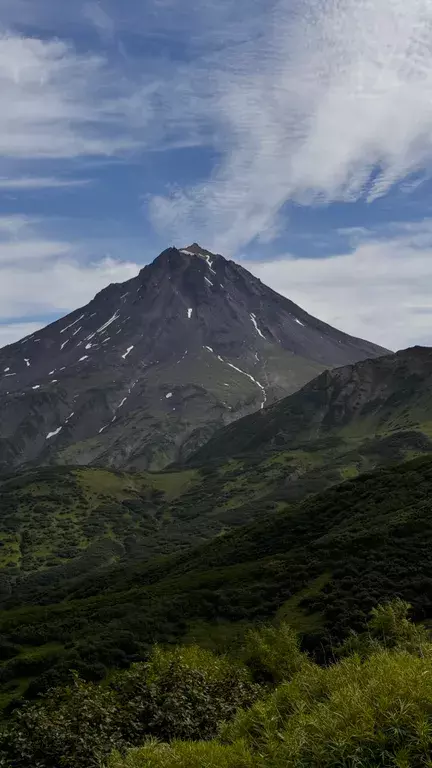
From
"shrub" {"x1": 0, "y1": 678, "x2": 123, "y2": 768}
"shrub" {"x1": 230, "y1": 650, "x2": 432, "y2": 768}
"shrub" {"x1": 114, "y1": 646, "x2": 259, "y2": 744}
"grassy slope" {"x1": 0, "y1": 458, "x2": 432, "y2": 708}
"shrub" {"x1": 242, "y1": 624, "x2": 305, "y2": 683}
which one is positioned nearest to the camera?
"shrub" {"x1": 230, "y1": 650, "x2": 432, "y2": 768}

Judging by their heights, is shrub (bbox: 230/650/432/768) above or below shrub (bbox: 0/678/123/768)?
above

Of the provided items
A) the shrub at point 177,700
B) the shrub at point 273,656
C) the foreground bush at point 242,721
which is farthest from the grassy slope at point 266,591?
the foreground bush at point 242,721

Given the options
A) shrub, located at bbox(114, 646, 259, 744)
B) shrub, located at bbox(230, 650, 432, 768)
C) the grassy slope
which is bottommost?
the grassy slope

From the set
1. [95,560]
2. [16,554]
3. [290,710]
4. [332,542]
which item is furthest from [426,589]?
[16,554]

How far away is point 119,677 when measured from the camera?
27.0 metres

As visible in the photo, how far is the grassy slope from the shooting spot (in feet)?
159

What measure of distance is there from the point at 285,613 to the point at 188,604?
12.8 meters

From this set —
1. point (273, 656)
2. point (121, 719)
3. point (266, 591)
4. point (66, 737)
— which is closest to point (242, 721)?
point (121, 719)

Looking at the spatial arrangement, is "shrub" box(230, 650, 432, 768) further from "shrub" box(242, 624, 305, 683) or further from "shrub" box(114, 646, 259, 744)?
"shrub" box(242, 624, 305, 683)

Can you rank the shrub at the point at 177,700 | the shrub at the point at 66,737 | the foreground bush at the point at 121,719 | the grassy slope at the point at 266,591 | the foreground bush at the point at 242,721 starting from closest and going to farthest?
the foreground bush at the point at 242,721, the shrub at the point at 66,737, the foreground bush at the point at 121,719, the shrub at the point at 177,700, the grassy slope at the point at 266,591

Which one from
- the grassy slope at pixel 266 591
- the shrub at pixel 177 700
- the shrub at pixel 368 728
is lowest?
the grassy slope at pixel 266 591

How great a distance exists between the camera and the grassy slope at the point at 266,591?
48.5 metres

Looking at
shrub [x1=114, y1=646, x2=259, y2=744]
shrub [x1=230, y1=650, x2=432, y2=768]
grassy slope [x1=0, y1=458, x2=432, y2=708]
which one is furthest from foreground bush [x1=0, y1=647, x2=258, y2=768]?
grassy slope [x1=0, y1=458, x2=432, y2=708]

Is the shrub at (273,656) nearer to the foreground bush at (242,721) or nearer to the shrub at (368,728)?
the foreground bush at (242,721)
